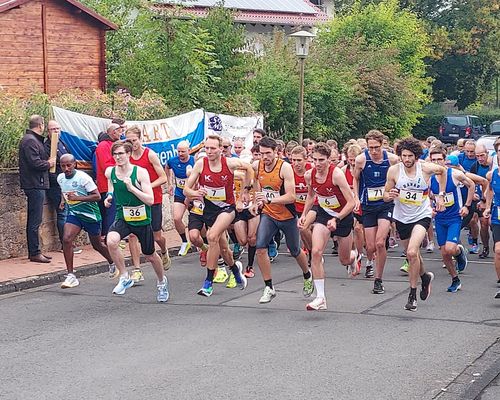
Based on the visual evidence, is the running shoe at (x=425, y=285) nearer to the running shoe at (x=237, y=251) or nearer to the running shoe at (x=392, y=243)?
the running shoe at (x=237, y=251)

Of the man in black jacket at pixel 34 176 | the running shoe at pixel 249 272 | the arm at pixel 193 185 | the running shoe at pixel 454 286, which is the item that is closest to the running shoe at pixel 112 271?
the man in black jacket at pixel 34 176

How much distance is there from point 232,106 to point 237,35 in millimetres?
2362

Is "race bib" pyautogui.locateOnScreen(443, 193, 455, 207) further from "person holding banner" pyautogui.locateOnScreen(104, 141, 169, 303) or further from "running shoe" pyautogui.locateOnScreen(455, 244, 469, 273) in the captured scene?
"person holding banner" pyautogui.locateOnScreen(104, 141, 169, 303)

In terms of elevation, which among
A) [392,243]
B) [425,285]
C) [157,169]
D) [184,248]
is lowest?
[392,243]

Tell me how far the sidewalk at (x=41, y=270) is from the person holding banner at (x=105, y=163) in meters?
0.55

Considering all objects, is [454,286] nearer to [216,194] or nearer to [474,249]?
[216,194]

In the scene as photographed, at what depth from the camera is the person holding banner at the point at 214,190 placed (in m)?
10.9

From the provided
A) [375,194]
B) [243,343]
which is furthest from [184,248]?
[243,343]

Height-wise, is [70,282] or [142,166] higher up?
[142,166]

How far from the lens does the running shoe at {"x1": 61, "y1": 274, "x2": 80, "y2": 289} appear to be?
12.0 meters

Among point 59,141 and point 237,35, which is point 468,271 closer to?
point 59,141

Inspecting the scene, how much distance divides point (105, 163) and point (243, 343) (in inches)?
238

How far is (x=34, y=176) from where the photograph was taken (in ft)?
43.9

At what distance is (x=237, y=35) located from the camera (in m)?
23.1
